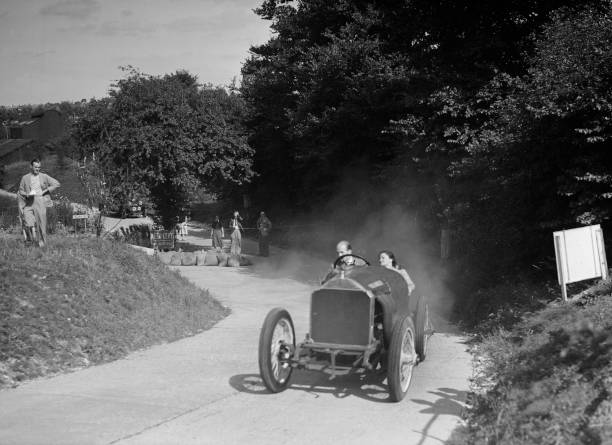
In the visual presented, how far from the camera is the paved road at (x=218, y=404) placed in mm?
6477

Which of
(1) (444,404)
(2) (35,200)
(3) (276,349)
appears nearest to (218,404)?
(3) (276,349)

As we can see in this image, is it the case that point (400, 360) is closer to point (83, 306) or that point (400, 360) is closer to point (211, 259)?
point (83, 306)

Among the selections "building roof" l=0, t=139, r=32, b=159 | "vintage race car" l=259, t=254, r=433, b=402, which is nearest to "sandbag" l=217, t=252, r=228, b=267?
"vintage race car" l=259, t=254, r=433, b=402

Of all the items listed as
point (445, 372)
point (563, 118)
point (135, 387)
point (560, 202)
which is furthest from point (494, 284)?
point (135, 387)

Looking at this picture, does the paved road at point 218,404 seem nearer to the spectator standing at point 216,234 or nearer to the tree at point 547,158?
the tree at point 547,158

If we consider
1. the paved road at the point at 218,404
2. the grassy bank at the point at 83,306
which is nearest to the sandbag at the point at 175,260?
the grassy bank at the point at 83,306

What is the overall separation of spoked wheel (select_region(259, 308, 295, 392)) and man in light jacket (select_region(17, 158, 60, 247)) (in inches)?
263

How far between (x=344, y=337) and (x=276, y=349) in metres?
0.86

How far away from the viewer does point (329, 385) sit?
866cm

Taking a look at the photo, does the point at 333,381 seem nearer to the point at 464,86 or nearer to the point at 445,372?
the point at 445,372

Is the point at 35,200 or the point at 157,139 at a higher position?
the point at 157,139

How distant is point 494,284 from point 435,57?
851 centimetres

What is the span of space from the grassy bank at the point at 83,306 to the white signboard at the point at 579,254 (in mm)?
6561

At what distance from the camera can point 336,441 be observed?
6383mm
